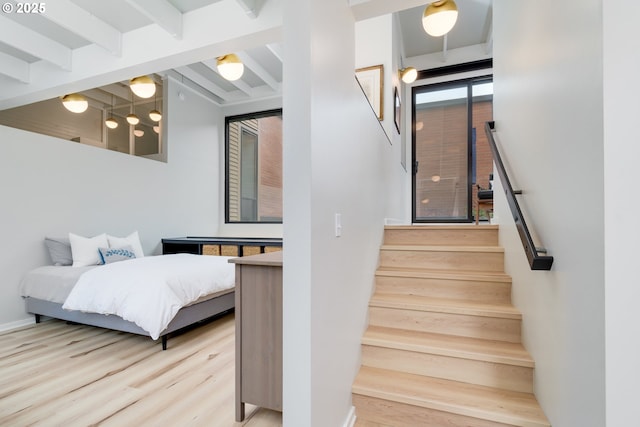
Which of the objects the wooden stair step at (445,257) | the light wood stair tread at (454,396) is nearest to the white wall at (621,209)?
the light wood stair tread at (454,396)

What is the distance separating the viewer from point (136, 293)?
2639mm

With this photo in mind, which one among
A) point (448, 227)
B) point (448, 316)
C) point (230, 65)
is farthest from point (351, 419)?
point (230, 65)

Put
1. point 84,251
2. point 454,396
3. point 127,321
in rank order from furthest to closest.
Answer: point 84,251 < point 127,321 < point 454,396

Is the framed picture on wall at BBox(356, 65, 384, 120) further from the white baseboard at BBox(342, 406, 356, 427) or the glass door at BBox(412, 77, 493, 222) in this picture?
the white baseboard at BBox(342, 406, 356, 427)

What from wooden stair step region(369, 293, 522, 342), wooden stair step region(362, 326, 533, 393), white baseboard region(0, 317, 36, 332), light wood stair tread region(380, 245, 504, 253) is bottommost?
white baseboard region(0, 317, 36, 332)

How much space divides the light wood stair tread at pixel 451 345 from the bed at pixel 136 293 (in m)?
1.75

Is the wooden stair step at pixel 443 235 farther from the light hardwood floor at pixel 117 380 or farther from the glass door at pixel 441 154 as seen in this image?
the glass door at pixel 441 154

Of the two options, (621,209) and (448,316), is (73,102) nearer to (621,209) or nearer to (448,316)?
(448,316)

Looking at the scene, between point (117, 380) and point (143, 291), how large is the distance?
0.70m

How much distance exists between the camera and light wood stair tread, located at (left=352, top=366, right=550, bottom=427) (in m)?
1.53

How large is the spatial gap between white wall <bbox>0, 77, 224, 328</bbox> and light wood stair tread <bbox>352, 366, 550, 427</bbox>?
13.2 feet

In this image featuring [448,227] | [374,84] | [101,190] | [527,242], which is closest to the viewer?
[527,242]

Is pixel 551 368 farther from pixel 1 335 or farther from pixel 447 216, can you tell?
pixel 1 335

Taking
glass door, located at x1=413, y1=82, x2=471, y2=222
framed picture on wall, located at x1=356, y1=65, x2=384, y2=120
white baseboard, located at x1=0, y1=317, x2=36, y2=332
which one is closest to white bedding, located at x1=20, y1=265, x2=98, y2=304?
white baseboard, located at x1=0, y1=317, x2=36, y2=332
